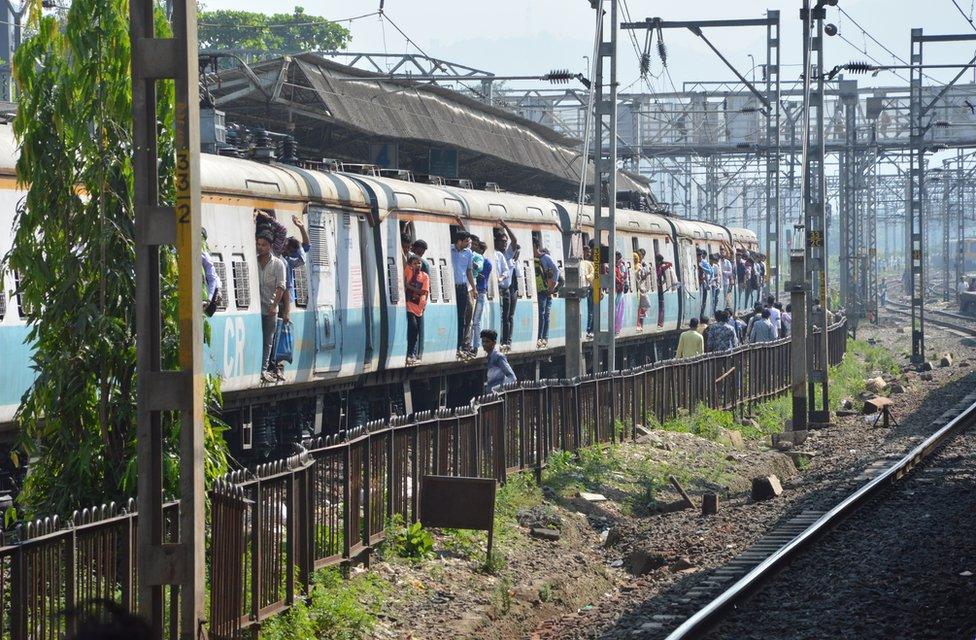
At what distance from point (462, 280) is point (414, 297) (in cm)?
200

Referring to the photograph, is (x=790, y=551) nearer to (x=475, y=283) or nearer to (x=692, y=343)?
(x=475, y=283)

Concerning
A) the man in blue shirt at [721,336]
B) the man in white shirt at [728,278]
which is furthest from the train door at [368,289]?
the man in white shirt at [728,278]

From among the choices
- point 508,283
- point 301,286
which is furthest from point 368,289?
point 508,283

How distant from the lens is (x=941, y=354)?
4638 cm

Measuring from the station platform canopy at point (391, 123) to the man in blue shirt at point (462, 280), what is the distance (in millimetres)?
3511

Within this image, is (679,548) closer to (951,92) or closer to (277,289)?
(277,289)

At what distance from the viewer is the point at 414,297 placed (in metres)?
19.6

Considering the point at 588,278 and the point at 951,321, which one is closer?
the point at 588,278

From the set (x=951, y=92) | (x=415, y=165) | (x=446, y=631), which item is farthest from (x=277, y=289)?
(x=951, y=92)

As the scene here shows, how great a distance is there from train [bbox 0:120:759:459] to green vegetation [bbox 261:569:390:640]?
9.24 feet

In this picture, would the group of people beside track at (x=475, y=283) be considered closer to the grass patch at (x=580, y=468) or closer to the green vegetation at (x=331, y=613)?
the grass patch at (x=580, y=468)

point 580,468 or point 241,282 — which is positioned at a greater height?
point 241,282

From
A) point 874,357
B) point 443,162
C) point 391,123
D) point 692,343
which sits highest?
point 391,123

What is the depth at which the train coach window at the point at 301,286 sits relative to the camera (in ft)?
53.9
